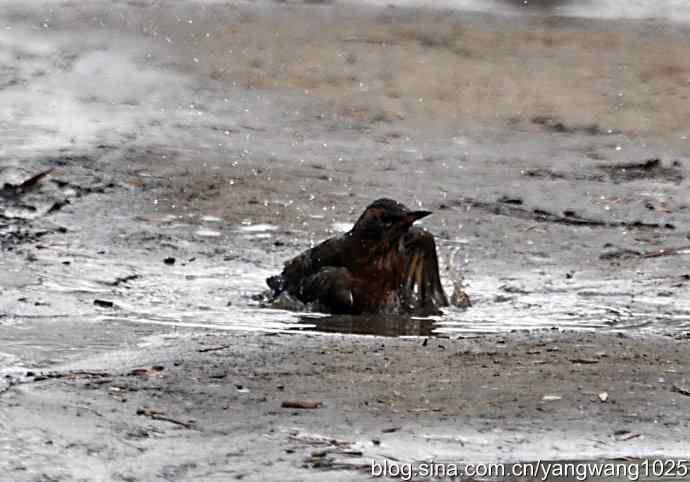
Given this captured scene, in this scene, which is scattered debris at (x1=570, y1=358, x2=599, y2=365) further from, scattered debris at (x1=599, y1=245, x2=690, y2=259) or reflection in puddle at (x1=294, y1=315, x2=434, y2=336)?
scattered debris at (x1=599, y1=245, x2=690, y2=259)

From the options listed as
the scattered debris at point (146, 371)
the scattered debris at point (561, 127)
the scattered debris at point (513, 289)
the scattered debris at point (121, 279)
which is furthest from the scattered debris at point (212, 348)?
the scattered debris at point (561, 127)

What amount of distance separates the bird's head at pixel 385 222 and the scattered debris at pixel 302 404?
2.50 metres

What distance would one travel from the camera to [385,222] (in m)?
8.55

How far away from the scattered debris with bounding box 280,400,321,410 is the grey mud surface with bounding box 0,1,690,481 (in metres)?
0.04

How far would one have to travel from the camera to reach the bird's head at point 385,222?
851 cm

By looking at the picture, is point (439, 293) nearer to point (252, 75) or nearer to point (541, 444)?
point (541, 444)

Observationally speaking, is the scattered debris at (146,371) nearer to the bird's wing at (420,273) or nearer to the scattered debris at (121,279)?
the bird's wing at (420,273)

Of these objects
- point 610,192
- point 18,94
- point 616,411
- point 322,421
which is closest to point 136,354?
point 322,421

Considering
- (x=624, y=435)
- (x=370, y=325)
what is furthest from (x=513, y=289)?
(x=624, y=435)

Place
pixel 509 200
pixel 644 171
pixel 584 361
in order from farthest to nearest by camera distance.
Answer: pixel 644 171 → pixel 509 200 → pixel 584 361

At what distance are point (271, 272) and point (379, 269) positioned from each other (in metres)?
1.14

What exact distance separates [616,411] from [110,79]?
31.4 feet

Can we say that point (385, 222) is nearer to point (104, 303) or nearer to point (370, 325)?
point (370, 325)

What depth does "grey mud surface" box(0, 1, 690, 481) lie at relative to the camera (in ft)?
18.6
